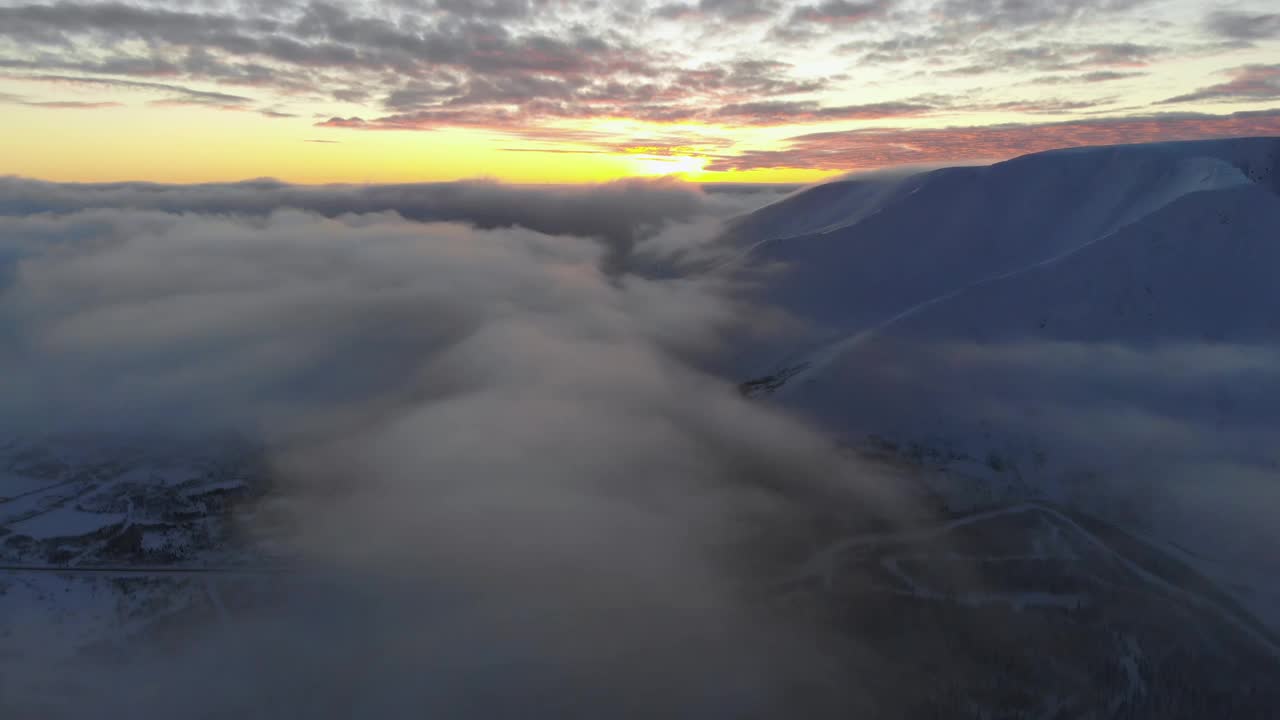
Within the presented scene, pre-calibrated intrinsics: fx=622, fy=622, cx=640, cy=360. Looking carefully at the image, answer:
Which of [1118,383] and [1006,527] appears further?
[1118,383]

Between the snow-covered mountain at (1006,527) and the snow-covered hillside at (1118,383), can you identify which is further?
the snow-covered hillside at (1118,383)

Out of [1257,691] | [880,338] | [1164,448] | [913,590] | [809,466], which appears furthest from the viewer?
[880,338]

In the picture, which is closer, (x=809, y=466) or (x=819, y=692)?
(x=819, y=692)

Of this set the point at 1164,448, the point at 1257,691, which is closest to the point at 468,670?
the point at 1257,691

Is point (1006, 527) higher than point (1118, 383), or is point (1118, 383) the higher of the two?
point (1118, 383)

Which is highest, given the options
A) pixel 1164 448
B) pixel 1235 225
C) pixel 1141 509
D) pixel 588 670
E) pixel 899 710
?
pixel 1235 225

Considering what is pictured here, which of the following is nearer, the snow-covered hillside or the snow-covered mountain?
the snow-covered mountain

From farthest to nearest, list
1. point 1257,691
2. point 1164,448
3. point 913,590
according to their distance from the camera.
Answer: point 1164,448 → point 913,590 → point 1257,691

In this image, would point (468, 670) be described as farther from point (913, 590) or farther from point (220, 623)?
point (913, 590)

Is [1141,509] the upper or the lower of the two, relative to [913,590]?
upper
